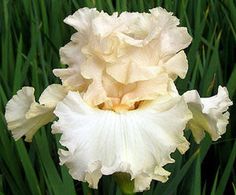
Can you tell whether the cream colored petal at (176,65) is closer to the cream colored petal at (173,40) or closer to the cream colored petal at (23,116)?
the cream colored petal at (173,40)

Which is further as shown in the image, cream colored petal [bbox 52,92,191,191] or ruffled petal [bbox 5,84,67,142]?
ruffled petal [bbox 5,84,67,142]

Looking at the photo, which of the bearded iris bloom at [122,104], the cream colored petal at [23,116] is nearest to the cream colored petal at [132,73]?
the bearded iris bloom at [122,104]

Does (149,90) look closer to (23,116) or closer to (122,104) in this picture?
(122,104)

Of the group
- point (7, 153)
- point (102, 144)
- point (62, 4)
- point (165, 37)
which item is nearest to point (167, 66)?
point (165, 37)

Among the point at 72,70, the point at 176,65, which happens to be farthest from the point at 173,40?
the point at 72,70

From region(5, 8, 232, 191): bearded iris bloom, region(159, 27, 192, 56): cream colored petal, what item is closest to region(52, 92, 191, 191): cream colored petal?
region(5, 8, 232, 191): bearded iris bloom

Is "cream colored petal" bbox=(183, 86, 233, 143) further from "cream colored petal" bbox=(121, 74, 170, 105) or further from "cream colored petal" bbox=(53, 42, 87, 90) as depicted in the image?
"cream colored petal" bbox=(53, 42, 87, 90)

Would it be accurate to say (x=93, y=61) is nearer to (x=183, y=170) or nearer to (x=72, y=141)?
(x=72, y=141)

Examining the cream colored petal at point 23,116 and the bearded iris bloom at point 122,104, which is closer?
the bearded iris bloom at point 122,104
